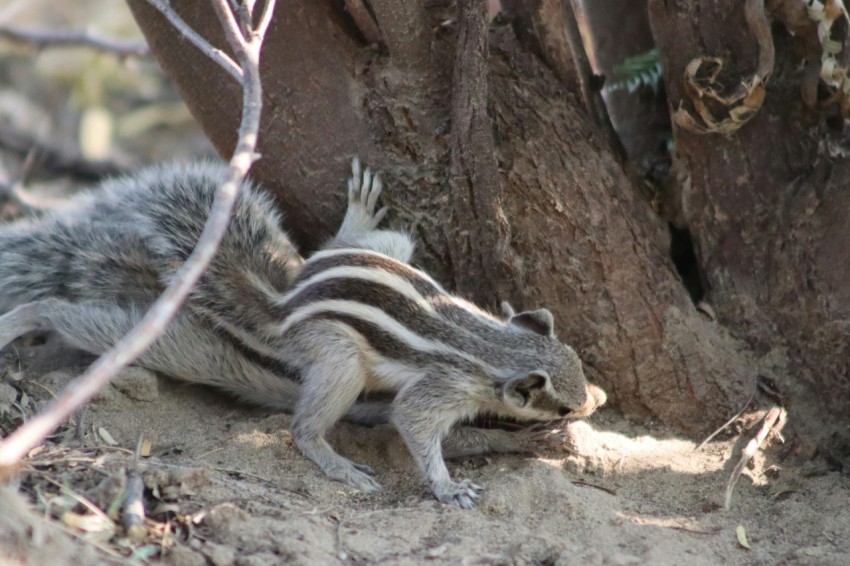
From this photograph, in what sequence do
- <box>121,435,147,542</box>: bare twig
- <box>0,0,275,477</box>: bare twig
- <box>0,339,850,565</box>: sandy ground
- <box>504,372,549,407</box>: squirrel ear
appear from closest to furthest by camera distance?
<box>0,0,275,477</box>: bare twig, <box>121,435,147,542</box>: bare twig, <box>0,339,850,565</box>: sandy ground, <box>504,372,549,407</box>: squirrel ear

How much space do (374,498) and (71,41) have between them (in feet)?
17.2

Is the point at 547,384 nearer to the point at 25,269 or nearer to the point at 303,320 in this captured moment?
the point at 303,320

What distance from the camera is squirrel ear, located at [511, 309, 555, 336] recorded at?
13.4 ft

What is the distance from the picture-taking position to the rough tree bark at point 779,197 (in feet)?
13.4

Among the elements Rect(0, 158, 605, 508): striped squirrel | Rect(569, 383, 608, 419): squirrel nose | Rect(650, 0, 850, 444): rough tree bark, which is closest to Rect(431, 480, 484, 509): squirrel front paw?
Rect(0, 158, 605, 508): striped squirrel

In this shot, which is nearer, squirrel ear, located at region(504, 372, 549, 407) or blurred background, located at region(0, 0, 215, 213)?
squirrel ear, located at region(504, 372, 549, 407)

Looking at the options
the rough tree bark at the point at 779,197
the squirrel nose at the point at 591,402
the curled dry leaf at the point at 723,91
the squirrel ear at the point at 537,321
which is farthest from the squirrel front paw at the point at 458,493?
the curled dry leaf at the point at 723,91

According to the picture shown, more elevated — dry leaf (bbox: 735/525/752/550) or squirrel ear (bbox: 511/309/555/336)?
squirrel ear (bbox: 511/309/555/336)

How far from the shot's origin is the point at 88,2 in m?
11.4

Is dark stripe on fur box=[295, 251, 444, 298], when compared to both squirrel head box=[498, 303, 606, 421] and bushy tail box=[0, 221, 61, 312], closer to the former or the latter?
squirrel head box=[498, 303, 606, 421]

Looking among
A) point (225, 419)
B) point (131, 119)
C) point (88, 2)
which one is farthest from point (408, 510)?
point (88, 2)

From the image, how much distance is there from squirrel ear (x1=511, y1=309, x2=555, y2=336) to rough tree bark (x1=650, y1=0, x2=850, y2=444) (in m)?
0.86

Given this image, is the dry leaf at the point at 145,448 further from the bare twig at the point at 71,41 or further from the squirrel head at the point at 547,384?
the bare twig at the point at 71,41

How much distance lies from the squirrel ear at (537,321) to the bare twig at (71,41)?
14.9 ft
